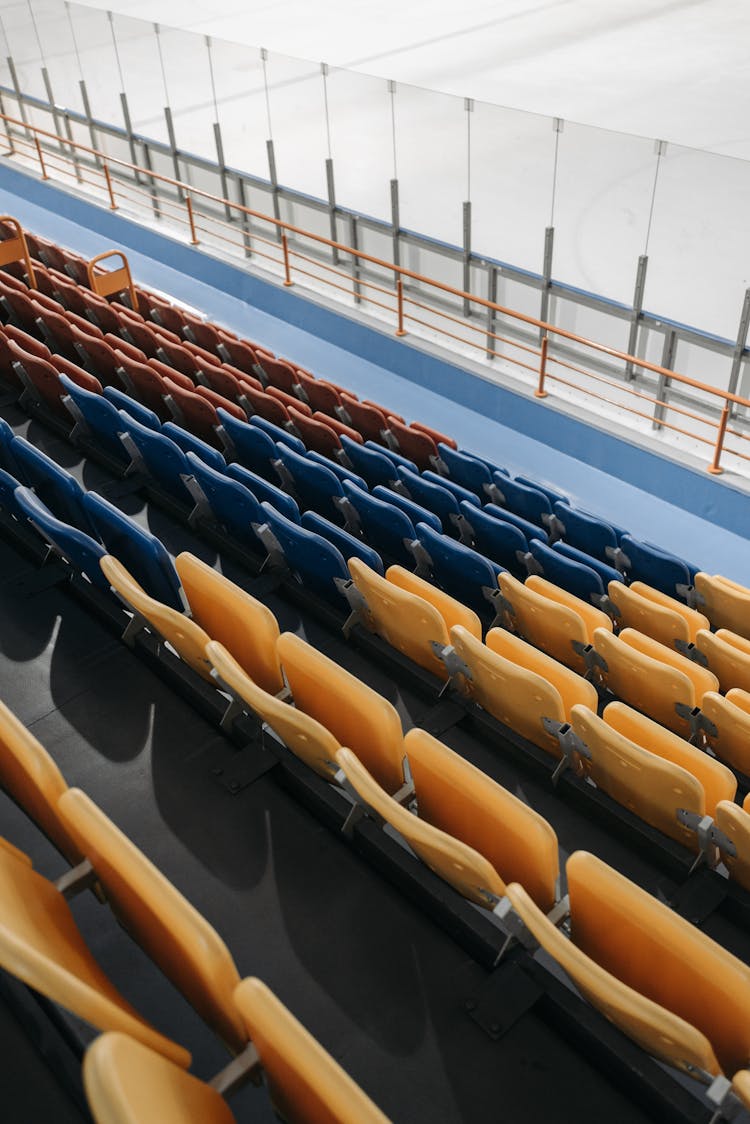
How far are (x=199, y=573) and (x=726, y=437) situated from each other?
545cm

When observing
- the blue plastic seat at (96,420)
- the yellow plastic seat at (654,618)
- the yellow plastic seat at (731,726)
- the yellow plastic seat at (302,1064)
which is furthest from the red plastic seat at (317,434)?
the yellow plastic seat at (302,1064)

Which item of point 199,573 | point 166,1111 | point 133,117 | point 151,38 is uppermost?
point 166,1111

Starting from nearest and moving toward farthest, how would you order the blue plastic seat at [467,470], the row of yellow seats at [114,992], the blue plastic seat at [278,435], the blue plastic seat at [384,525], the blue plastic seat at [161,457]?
the row of yellow seats at [114,992] → the blue plastic seat at [161,457] → the blue plastic seat at [384,525] → the blue plastic seat at [278,435] → the blue plastic seat at [467,470]

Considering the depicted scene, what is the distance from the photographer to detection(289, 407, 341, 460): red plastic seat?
16.9 feet

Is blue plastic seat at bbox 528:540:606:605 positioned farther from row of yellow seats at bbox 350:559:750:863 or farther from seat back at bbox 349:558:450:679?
seat back at bbox 349:558:450:679

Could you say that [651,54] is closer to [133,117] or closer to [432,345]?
[133,117]

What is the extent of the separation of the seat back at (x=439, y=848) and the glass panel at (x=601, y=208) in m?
5.84

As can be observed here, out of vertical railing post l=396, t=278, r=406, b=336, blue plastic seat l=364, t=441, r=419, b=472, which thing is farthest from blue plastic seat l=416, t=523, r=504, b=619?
vertical railing post l=396, t=278, r=406, b=336

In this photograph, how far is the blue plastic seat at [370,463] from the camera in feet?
16.2

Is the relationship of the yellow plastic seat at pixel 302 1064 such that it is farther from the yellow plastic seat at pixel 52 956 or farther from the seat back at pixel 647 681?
the seat back at pixel 647 681

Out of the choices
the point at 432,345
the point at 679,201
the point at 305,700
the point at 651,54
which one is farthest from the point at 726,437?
the point at 651,54

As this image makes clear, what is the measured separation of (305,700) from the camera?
265 cm

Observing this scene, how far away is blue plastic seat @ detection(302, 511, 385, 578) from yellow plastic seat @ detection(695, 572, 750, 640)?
163 centimetres

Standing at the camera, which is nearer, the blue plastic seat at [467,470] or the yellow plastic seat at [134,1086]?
the yellow plastic seat at [134,1086]
